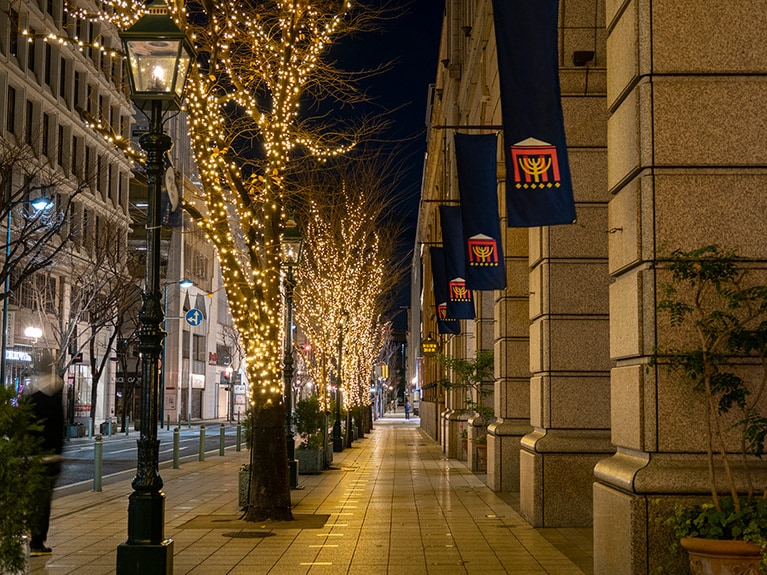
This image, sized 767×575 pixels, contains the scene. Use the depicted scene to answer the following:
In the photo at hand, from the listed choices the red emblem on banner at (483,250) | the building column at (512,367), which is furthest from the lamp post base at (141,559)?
the building column at (512,367)

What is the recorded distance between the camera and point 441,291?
26.7m

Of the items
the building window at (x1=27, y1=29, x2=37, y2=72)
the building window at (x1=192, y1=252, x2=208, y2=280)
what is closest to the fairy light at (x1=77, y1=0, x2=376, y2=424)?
the building window at (x1=27, y1=29, x2=37, y2=72)

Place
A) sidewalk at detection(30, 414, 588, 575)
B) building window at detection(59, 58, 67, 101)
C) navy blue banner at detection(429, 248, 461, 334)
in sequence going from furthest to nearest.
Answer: building window at detection(59, 58, 67, 101) < navy blue banner at detection(429, 248, 461, 334) < sidewalk at detection(30, 414, 588, 575)

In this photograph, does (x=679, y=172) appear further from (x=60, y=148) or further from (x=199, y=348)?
(x=199, y=348)

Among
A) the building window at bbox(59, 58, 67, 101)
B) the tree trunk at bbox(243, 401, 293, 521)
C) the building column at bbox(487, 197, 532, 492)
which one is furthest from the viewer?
the building window at bbox(59, 58, 67, 101)

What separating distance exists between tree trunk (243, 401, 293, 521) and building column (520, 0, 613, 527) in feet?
11.9

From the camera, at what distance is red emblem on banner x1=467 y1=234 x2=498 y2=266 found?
16.6 m

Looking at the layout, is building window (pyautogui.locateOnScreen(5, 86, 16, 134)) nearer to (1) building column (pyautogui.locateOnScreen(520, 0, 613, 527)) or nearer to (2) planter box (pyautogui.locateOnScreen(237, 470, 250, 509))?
(2) planter box (pyautogui.locateOnScreen(237, 470, 250, 509))

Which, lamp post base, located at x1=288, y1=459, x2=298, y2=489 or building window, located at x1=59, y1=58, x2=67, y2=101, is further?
building window, located at x1=59, y1=58, x2=67, y2=101

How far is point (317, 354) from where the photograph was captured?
37031 mm

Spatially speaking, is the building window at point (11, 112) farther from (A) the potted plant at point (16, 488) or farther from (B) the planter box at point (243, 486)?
(A) the potted plant at point (16, 488)

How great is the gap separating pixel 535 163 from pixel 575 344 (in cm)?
425

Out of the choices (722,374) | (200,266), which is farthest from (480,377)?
(200,266)

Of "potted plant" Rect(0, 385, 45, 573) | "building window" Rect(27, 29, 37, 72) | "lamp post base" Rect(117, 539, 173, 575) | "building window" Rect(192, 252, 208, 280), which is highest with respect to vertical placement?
"building window" Rect(27, 29, 37, 72)
